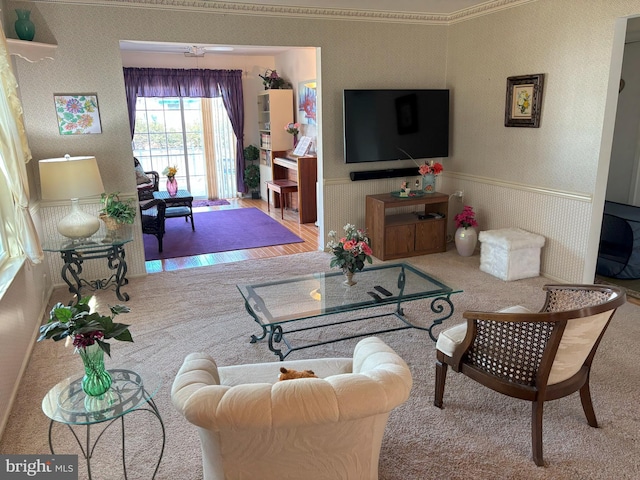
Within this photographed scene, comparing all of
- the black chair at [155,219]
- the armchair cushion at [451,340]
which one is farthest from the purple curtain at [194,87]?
the armchair cushion at [451,340]

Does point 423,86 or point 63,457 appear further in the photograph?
point 423,86

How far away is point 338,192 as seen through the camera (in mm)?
5809

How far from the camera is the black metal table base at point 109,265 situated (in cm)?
425

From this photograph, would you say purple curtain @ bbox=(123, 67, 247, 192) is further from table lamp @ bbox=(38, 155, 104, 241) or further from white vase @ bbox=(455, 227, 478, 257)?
white vase @ bbox=(455, 227, 478, 257)

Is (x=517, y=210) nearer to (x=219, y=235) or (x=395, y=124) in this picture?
(x=395, y=124)

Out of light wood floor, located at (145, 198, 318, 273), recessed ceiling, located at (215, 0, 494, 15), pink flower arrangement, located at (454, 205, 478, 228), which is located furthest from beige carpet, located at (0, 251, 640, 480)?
recessed ceiling, located at (215, 0, 494, 15)

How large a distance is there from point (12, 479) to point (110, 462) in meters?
0.62

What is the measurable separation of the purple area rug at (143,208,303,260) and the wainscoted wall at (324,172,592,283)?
0.98 meters

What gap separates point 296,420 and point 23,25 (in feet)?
13.7

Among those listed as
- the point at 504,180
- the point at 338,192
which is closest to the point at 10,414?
the point at 338,192

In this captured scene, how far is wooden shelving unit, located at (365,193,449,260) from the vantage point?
5.54 m

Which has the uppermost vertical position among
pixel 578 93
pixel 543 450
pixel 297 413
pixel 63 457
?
pixel 578 93

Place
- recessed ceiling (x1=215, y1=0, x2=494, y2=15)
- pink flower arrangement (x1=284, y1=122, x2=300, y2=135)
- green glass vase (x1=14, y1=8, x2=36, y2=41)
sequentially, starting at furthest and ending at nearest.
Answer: pink flower arrangement (x1=284, y1=122, x2=300, y2=135) → recessed ceiling (x1=215, y1=0, x2=494, y2=15) → green glass vase (x1=14, y1=8, x2=36, y2=41)

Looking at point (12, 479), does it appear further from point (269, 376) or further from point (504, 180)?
point (504, 180)
